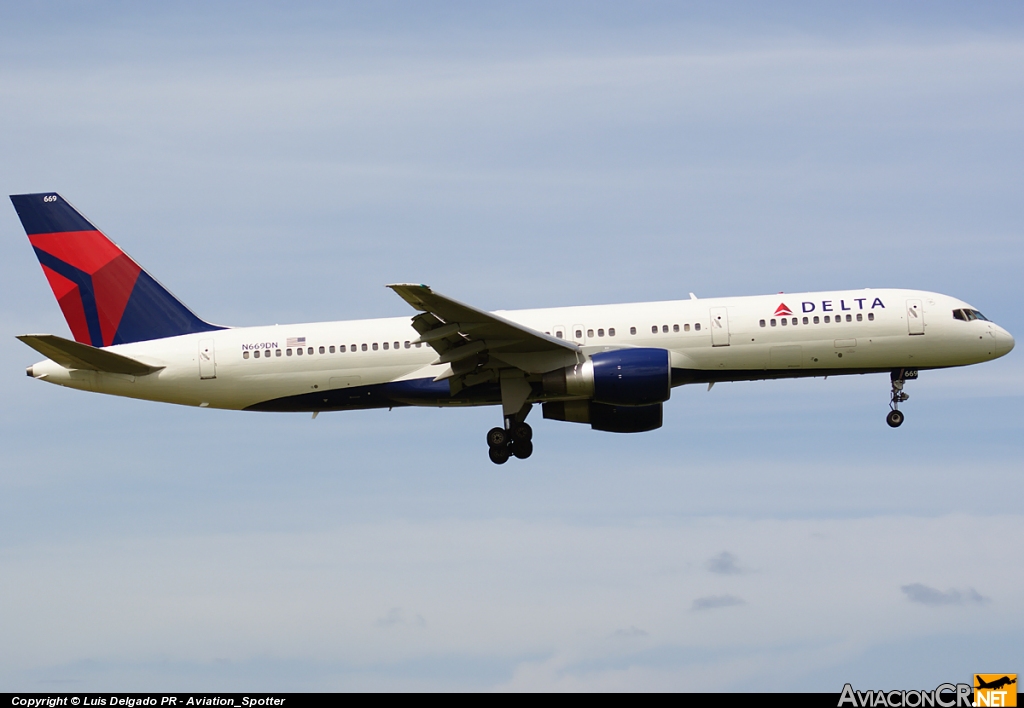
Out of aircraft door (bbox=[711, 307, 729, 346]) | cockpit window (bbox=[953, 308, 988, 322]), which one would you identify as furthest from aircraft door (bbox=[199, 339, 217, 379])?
cockpit window (bbox=[953, 308, 988, 322])

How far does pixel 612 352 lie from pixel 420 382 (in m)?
6.26

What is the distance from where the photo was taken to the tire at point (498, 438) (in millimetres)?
41562

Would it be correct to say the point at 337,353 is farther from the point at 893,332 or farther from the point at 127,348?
the point at 893,332

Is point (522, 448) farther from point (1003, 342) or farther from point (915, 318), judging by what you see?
point (1003, 342)

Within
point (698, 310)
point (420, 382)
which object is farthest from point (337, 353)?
point (698, 310)

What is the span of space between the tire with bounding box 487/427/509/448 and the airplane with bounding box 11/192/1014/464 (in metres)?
0.05

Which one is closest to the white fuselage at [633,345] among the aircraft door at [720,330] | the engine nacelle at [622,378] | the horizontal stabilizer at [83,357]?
the aircraft door at [720,330]

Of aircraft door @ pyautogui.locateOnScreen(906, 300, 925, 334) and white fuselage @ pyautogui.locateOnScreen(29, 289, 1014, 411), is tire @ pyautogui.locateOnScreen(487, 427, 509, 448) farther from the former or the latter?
aircraft door @ pyautogui.locateOnScreen(906, 300, 925, 334)

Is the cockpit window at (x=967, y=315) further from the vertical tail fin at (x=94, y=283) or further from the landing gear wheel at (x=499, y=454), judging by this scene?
the vertical tail fin at (x=94, y=283)

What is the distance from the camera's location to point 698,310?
4084cm

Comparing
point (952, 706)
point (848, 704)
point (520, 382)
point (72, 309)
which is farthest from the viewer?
point (72, 309)

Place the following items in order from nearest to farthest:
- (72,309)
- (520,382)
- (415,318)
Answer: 1. (415,318)
2. (520,382)
3. (72,309)

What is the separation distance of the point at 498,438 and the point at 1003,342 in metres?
16.7

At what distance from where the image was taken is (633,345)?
Answer: 40438 millimetres
